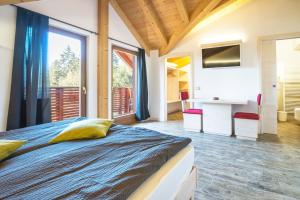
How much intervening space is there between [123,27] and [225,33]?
2693 mm

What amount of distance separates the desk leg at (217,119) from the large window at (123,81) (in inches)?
87.6

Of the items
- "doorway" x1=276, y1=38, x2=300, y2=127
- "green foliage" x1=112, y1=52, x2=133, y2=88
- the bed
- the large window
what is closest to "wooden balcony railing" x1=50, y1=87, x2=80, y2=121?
the large window

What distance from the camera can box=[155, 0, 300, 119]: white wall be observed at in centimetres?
388

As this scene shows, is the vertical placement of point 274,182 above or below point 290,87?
below

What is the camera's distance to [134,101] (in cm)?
528

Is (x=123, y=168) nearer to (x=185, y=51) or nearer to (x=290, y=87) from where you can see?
(x=185, y=51)

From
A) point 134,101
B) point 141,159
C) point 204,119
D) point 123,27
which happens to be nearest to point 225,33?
point 204,119

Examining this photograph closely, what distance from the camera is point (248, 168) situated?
2.24 m

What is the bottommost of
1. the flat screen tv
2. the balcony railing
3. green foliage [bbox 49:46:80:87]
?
the balcony railing

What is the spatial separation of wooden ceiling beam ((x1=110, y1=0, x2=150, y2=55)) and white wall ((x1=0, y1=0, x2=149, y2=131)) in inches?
4.2

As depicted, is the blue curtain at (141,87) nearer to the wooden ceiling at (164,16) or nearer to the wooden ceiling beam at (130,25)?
the wooden ceiling beam at (130,25)

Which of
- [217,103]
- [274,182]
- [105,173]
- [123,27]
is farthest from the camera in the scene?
[123,27]

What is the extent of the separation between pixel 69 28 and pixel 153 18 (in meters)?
2.13

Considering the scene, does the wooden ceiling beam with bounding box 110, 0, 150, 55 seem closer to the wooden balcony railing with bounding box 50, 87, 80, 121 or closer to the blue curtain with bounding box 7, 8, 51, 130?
the blue curtain with bounding box 7, 8, 51, 130
